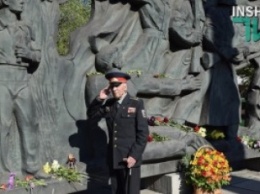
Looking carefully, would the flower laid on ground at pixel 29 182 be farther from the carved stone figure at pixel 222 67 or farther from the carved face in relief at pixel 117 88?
the carved stone figure at pixel 222 67

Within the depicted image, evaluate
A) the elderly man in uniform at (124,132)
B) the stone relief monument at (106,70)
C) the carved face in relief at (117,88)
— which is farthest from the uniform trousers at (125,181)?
the stone relief monument at (106,70)

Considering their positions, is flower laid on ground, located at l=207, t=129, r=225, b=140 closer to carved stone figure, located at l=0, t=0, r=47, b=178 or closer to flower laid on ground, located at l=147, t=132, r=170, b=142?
flower laid on ground, located at l=147, t=132, r=170, b=142

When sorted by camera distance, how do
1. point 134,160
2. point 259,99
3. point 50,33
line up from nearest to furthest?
point 134,160, point 50,33, point 259,99

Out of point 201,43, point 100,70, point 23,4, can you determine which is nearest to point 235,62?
point 201,43

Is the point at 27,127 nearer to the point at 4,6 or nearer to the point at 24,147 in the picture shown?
the point at 24,147

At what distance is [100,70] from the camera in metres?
6.53

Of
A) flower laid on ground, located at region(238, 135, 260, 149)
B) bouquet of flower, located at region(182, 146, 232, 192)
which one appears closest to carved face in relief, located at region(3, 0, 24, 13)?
bouquet of flower, located at region(182, 146, 232, 192)

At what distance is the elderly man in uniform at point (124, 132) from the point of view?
14.9 ft

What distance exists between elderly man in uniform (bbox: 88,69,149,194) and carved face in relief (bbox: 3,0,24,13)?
5.16 feet

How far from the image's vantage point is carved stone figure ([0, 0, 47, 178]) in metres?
5.39

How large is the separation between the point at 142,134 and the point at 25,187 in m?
1.67

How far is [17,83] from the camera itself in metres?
5.52

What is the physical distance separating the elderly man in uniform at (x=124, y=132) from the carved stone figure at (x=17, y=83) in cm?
129

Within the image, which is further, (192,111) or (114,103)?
(192,111)
